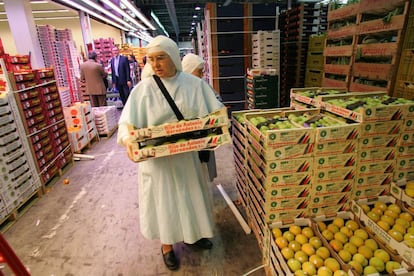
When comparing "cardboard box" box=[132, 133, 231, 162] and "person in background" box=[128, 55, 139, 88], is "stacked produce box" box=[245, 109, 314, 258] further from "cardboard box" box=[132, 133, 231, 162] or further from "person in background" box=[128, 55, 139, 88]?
"person in background" box=[128, 55, 139, 88]

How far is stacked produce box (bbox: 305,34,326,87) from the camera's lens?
6.01 meters

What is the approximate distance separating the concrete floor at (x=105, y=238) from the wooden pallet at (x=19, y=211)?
5cm

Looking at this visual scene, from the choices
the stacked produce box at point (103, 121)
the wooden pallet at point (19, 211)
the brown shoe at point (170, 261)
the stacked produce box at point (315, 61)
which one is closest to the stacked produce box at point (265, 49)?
the stacked produce box at point (315, 61)

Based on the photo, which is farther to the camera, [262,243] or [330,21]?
[330,21]

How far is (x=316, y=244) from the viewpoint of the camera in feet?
5.79

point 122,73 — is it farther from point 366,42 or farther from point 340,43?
point 366,42

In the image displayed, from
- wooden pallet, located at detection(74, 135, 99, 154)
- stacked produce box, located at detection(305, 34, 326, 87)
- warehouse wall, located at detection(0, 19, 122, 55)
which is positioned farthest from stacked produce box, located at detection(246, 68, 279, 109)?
warehouse wall, located at detection(0, 19, 122, 55)

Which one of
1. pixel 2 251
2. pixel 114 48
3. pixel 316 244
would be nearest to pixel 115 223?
pixel 2 251

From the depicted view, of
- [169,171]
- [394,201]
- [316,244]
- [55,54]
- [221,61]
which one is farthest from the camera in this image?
[55,54]

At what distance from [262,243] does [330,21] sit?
370 centimetres

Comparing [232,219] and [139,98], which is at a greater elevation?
[139,98]

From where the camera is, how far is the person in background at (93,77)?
6668mm

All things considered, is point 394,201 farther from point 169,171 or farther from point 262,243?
point 169,171

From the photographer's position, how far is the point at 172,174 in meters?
1.96
